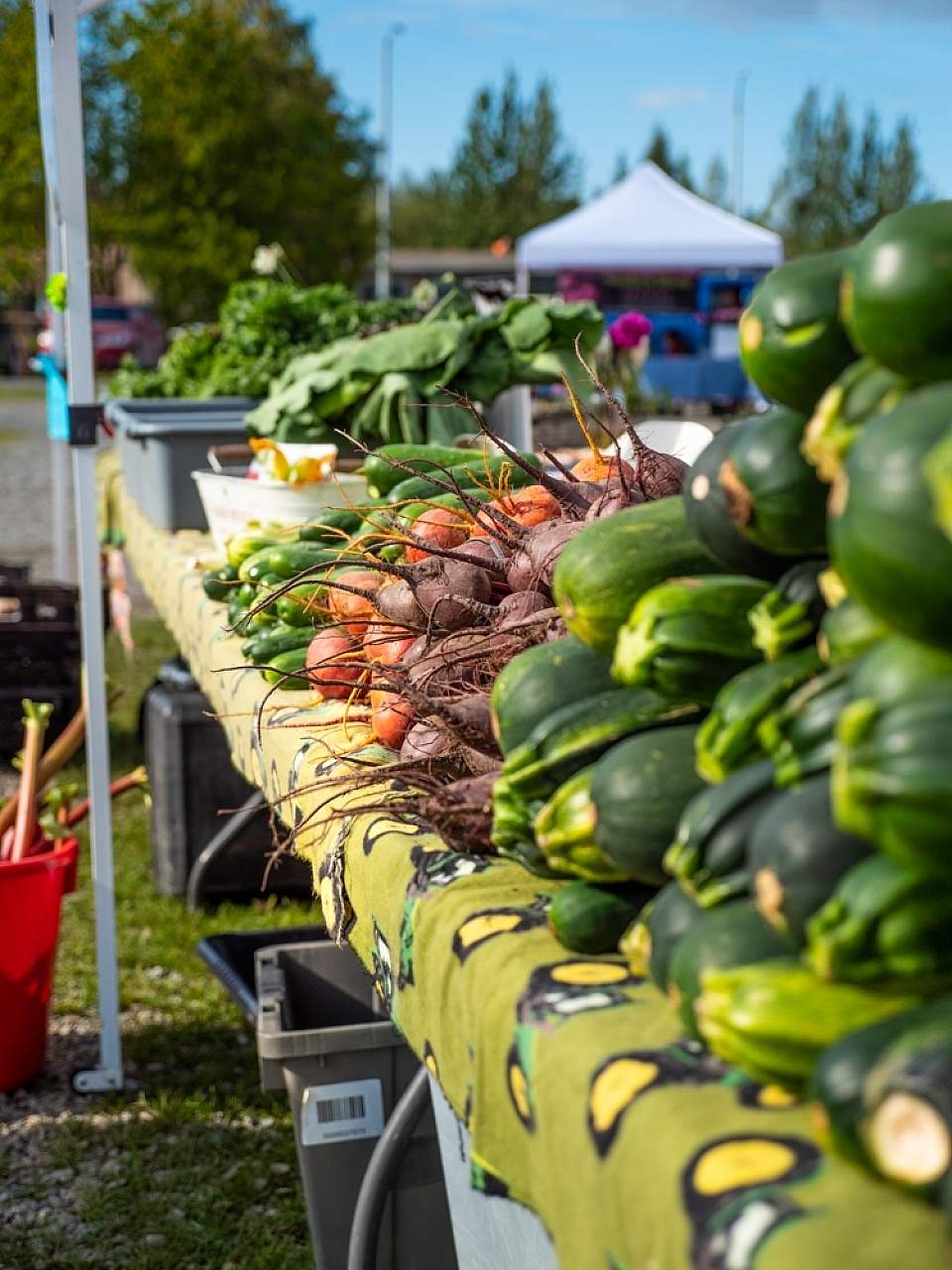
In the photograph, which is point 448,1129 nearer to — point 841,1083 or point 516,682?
point 516,682

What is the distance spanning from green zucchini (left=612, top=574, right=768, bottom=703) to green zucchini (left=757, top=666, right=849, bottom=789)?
0.43 ft

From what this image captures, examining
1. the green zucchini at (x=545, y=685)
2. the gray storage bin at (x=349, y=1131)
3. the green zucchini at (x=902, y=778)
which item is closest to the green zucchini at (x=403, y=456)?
the gray storage bin at (x=349, y=1131)

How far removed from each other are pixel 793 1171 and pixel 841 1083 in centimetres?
8

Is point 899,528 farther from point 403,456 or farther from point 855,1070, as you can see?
point 403,456

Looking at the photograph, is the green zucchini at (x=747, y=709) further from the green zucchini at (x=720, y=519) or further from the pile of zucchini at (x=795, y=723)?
the green zucchini at (x=720, y=519)

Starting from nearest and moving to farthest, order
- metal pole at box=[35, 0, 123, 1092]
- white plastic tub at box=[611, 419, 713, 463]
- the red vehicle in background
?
white plastic tub at box=[611, 419, 713, 463] → metal pole at box=[35, 0, 123, 1092] → the red vehicle in background

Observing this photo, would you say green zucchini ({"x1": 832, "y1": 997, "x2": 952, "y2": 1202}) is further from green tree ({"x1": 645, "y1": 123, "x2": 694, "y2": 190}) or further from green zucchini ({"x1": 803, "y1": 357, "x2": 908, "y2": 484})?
green tree ({"x1": 645, "y1": 123, "x2": 694, "y2": 190})

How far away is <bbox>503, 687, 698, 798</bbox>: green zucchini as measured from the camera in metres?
1.28

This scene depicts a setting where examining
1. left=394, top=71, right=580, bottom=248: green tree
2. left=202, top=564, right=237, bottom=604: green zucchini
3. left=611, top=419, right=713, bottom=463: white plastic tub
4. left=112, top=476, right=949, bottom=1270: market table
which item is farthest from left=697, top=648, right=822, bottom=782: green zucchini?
left=394, top=71, right=580, bottom=248: green tree

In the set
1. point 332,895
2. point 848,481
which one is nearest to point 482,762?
point 332,895

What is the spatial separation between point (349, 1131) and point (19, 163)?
3342 centimetres

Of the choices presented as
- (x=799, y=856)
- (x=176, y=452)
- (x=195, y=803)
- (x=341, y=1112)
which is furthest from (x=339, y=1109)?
(x=176, y=452)

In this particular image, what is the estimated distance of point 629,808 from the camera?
116cm

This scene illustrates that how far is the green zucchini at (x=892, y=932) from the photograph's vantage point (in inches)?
33.5
